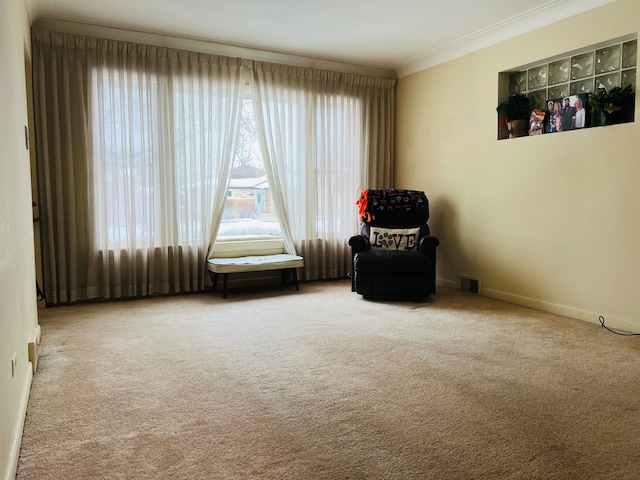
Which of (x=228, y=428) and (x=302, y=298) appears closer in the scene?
(x=228, y=428)

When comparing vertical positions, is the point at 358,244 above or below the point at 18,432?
above

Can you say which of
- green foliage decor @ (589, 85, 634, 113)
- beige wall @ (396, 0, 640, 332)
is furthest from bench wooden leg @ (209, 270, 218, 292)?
green foliage decor @ (589, 85, 634, 113)

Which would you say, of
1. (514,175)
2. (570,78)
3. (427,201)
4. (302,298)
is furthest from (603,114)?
(302,298)

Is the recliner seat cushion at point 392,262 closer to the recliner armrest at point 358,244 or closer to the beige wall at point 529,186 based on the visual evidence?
the recliner armrest at point 358,244

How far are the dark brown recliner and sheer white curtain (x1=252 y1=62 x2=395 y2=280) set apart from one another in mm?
522

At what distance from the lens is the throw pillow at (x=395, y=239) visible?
16.2 feet

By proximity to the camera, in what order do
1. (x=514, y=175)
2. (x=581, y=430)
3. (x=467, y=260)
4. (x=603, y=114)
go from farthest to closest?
(x=467, y=260) < (x=514, y=175) < (x=603, y=114) < (x=581, y=430)

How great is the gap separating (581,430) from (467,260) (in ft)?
10.0

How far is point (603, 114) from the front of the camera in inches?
150

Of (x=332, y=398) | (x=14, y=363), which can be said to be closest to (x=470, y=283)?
(x=332, y=398)

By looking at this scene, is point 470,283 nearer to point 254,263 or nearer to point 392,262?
point 392,262

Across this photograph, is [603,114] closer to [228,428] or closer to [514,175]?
[514,175]

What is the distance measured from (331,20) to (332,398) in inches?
131

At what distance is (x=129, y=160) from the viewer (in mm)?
4574
